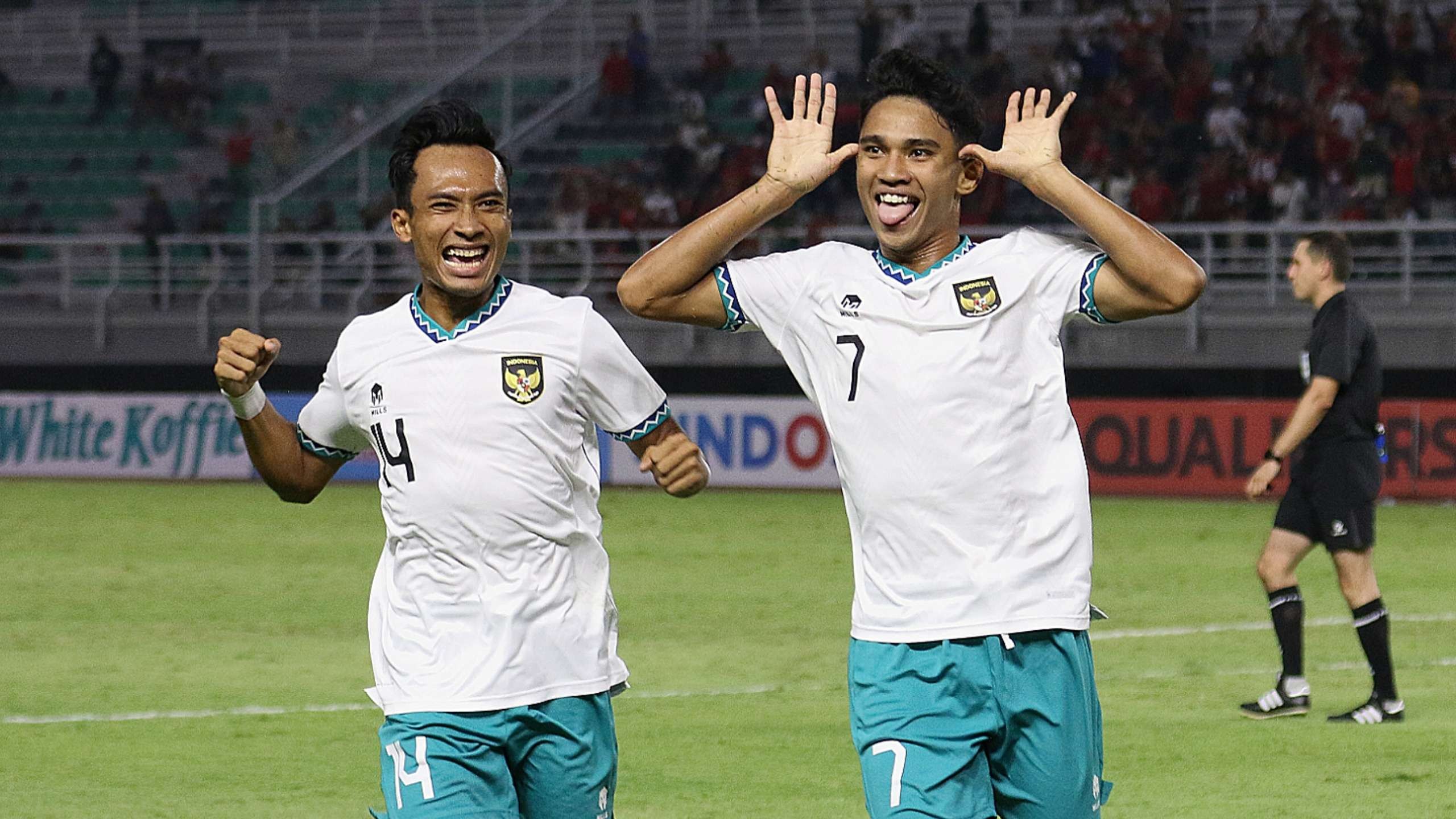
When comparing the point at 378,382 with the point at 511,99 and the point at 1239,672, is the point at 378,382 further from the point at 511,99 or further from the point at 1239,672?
the point at 511,99

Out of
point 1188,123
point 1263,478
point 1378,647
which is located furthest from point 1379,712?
point 1188,123

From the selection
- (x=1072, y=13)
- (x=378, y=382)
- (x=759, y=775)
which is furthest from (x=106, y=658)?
(x=1072, y=13)

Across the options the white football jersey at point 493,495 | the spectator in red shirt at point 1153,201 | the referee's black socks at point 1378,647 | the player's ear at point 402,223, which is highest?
the spectator in red shirt at point 1153,201

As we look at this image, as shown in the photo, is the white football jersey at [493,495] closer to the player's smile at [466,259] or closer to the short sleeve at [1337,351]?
the player's smile at [466,259]

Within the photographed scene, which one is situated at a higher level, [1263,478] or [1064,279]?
[1064,279]

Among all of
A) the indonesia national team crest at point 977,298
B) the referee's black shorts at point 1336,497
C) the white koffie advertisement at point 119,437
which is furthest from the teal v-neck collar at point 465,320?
the white koffie advertisement at point 119,437

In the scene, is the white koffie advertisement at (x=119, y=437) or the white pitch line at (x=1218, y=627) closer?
the white pitch line at (x=1218, y=627)

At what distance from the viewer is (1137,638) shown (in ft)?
39.0

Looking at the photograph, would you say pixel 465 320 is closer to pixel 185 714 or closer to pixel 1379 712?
pixel 185 714

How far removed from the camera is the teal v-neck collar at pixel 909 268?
459cm

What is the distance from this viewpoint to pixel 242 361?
468cm

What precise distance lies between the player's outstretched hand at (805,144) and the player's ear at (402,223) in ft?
2.55

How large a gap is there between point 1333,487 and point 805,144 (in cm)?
539

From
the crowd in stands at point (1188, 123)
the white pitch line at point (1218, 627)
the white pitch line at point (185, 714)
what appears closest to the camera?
the white pitch line at point (185, 714)
